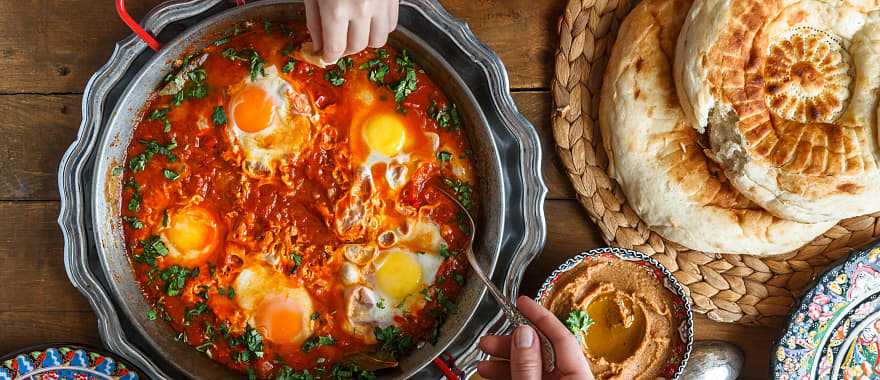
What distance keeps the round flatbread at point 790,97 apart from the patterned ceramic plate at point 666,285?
585mm

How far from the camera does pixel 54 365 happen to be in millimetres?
3562

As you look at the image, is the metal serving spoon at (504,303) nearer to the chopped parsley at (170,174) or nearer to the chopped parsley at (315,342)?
the chopped parsley at (315,342)

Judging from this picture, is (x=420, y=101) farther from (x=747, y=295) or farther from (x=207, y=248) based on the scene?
(x=747, y=295)

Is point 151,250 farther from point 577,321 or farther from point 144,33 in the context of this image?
point 577,321

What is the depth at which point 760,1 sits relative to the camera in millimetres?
3086

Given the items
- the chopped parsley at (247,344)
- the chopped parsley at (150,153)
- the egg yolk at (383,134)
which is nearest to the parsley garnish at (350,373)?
the chopped parsley at (247,344)

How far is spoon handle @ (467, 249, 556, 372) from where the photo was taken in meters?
2.85

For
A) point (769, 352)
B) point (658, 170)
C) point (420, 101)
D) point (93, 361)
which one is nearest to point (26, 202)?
point (93, 361)

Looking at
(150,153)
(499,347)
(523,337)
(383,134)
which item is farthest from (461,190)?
(150,153)

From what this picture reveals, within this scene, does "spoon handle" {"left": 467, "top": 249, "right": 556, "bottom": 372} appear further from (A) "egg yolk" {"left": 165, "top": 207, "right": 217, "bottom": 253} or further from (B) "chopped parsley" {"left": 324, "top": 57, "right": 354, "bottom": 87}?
(A) "egg yolk" {"left": 165, "top": 207, "right": 217, "bottom": 253}

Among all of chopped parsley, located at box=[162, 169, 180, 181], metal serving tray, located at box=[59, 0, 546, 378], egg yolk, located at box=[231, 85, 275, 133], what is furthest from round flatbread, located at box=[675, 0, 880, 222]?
chopped parsley, located at box=[162, 169, 180, 181]

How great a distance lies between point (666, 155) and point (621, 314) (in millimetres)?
866

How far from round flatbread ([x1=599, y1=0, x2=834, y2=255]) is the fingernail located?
41.9 inches

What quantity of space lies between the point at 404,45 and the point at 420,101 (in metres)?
0.30
